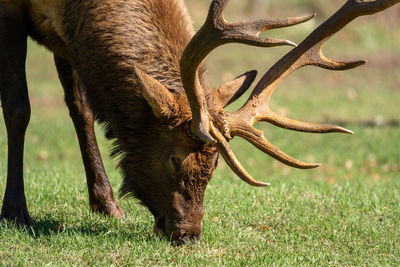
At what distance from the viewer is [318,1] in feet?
94.1

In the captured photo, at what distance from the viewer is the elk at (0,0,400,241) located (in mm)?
4512

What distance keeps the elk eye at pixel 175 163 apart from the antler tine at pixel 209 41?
27 centimetres

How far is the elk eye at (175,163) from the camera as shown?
15.4ft

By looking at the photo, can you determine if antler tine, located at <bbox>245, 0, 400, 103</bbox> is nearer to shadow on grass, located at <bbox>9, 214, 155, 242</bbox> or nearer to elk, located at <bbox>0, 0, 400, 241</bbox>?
elk, located at <bbox>0, 0, 400, 241</bbox>

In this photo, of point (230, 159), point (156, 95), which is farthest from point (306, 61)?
point (156, 95)

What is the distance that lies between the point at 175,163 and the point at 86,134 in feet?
6.22

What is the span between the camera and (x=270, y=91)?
5004 millimetres

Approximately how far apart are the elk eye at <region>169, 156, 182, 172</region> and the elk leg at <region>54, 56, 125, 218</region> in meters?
1.53

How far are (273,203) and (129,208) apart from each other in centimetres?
131

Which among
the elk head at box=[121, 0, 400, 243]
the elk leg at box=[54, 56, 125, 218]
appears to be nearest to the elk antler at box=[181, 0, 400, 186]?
the elk head at box=[121, 0, 400, 243]

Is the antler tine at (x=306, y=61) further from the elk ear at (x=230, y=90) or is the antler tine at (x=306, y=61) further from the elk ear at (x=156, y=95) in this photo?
the elk ear at (x=156, y=95)

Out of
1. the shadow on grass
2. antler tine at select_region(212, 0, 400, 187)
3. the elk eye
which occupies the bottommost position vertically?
the shadow on grass

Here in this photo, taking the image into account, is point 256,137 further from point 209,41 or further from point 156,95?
point 209,41

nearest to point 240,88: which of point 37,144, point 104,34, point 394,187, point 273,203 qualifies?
point 104,34
